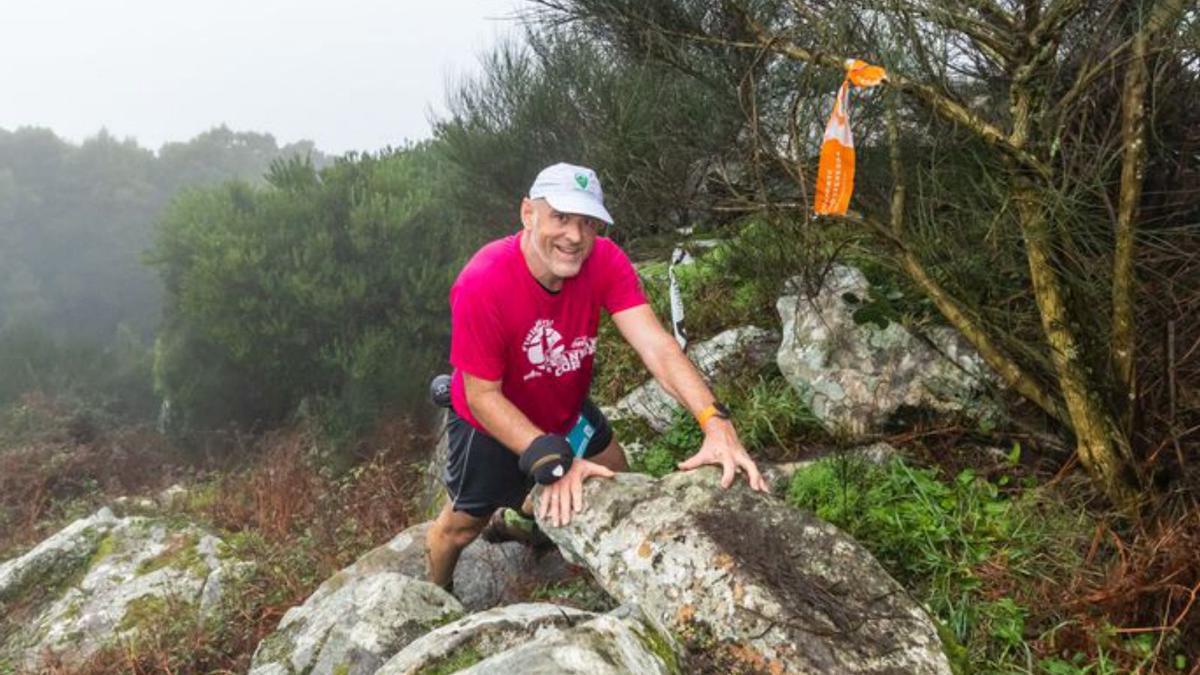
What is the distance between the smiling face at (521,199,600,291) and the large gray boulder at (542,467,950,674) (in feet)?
2.58

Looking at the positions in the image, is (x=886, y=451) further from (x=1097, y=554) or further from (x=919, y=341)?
(x=1097, y=554)

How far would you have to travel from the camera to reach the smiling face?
280 cm

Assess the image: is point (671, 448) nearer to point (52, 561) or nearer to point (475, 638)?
point (475, 638)

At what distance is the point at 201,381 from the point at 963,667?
13166mm

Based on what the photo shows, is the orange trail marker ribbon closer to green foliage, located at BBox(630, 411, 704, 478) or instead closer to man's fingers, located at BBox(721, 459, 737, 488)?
man's fingers, located at BBox(721, 459, 737, 488)

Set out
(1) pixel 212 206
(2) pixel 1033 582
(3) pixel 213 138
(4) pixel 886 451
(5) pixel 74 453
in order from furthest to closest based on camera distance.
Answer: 1. (3) pixel 213 138
2. (1) pixel 212 206
3. (5) pixel 74 453
4. (4) pixel 886 451
5. (2) pixel 1033 582

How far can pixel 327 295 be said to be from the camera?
12.1 metres

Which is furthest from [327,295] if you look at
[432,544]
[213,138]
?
[213,138]

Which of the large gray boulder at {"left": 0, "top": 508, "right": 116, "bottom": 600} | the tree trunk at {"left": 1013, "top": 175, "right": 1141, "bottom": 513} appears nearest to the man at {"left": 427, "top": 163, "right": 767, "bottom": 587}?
the tree trunk at {"left": 1013, "top": 175, "right": 1141, "bottom": 513}

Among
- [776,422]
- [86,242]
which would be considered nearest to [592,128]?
[776,422]

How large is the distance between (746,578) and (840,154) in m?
1.62

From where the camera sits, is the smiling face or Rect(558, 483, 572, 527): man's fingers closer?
Rect(558, 483, 572, 527): man's fingers

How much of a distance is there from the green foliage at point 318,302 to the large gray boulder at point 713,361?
6.45m

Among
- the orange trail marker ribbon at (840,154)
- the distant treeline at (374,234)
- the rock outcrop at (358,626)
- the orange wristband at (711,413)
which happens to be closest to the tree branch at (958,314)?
the orange trail marker ribbon at (840,154)
